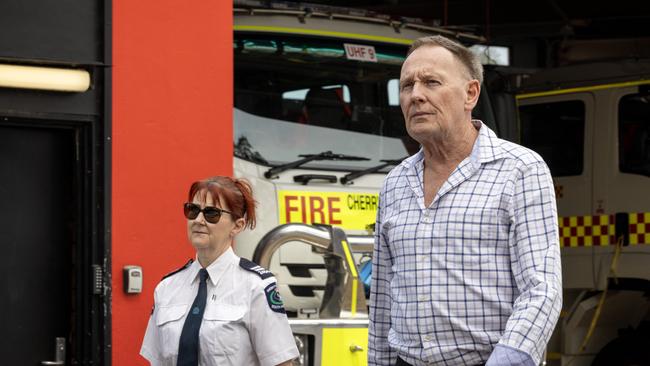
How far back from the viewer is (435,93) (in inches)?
140

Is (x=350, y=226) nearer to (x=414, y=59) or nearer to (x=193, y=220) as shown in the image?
(x=193, y=220)

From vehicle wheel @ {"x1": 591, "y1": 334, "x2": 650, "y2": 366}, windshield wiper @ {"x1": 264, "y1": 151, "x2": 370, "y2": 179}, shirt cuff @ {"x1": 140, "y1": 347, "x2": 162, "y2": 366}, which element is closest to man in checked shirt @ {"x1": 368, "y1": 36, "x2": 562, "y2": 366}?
shirt cuff @ {"x1": 140, "y1": 347, "x2": 162, "y2": 366}

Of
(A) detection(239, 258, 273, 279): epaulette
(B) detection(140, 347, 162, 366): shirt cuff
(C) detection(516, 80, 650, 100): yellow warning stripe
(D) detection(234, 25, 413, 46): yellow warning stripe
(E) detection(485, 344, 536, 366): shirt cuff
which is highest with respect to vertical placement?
(D) detection(234, 25, 413, 46): yellow warning stripe

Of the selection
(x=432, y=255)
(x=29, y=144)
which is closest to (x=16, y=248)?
(x=29, y=144)

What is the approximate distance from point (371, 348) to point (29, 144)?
9.65 ft

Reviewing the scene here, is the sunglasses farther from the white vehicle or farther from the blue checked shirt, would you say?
the white vehicle

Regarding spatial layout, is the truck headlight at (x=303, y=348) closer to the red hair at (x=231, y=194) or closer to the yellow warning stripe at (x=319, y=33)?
the yellow warning stripe at (x=319, y=33)

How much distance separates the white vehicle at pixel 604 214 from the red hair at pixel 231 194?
600 centimetres

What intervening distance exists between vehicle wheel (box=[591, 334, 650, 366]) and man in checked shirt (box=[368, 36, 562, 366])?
21.9ft

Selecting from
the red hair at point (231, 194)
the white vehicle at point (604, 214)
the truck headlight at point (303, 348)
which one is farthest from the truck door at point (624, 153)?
the red hair at point (231, 194)

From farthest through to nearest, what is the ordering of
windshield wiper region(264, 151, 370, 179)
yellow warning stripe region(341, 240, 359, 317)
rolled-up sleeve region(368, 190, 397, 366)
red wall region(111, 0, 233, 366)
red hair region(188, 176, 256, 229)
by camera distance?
windshield wiper region(264, 151, 370, 179), yellow warning stripe region(341, 240, 359, 317), red wall region(111, 0, 233, 366), red hair region(188, 176, 256, 229), rolled-up sleeve region(368, 190, 397, 366)

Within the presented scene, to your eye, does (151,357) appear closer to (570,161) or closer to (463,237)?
(463,237)

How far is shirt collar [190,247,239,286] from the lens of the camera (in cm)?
420

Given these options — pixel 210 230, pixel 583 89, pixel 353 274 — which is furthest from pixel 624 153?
pixel 210 230
